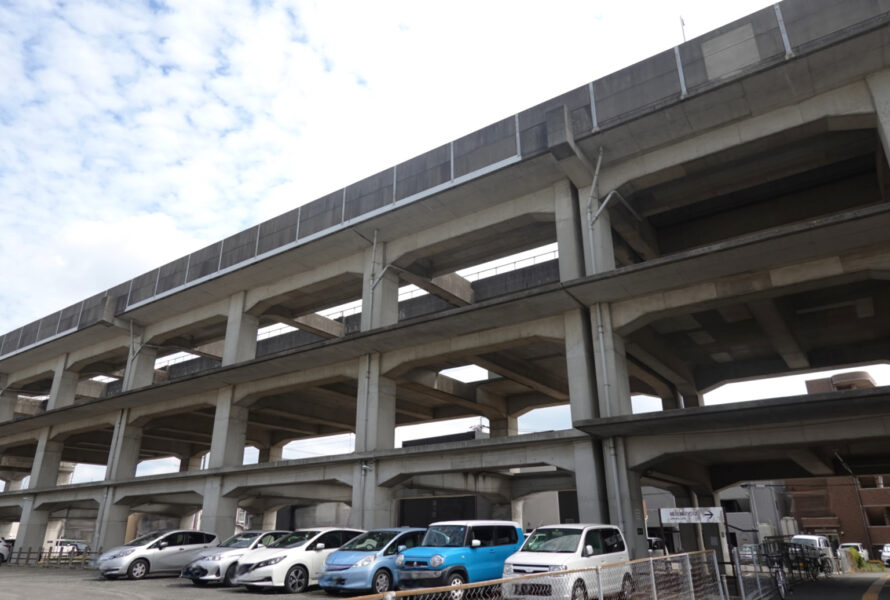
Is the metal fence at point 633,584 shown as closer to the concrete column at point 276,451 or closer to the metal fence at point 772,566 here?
the metal fence at point 772,566

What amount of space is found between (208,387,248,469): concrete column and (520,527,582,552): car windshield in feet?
60.4

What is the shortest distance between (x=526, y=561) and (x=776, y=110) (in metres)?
14.8

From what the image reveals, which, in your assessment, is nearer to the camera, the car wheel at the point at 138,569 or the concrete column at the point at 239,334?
the car wheel at the point at 138,569

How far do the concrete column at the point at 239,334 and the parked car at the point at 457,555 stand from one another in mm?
16425

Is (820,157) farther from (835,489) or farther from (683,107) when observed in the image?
(835,489)

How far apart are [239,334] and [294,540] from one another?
14.0 m

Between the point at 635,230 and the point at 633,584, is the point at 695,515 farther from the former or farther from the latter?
the point at 635,230

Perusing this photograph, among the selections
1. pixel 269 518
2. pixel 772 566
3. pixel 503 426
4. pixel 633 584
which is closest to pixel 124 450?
pixel 269 518

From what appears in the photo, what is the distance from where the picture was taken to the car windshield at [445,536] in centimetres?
1471

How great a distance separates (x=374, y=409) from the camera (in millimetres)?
24250

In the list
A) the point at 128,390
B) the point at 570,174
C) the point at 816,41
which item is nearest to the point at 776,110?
the point at 816,41

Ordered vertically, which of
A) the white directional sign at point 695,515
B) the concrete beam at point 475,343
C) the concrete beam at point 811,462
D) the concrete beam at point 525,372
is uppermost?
the concrete beam at point 525,372

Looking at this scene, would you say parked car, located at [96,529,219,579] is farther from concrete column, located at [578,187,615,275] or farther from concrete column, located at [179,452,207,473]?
concrete column, located at [179,452,207,473]

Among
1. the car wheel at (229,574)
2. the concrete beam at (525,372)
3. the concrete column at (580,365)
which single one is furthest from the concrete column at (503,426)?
the car wheel at (229,574)
